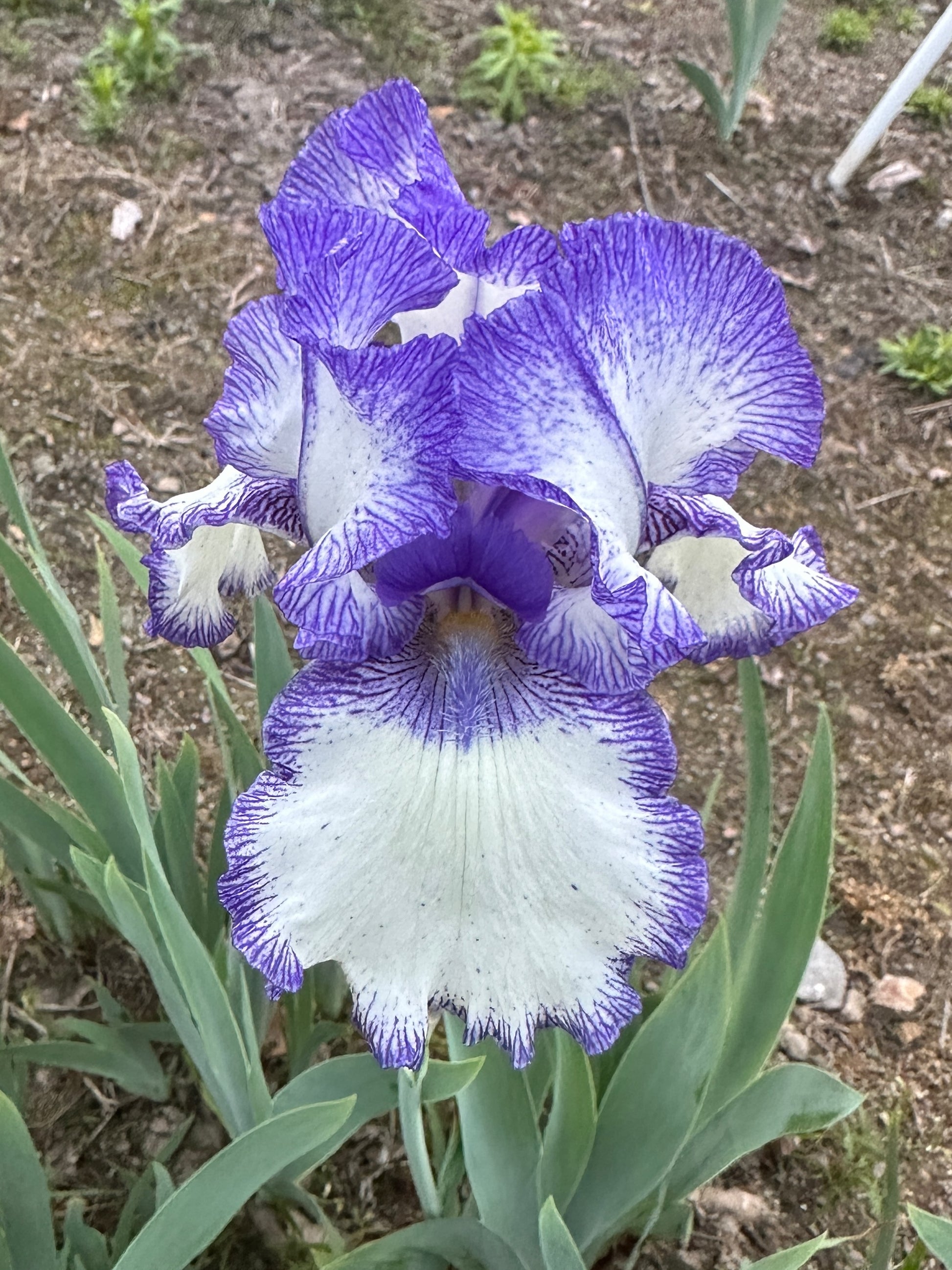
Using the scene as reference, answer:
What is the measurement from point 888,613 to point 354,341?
1784mm

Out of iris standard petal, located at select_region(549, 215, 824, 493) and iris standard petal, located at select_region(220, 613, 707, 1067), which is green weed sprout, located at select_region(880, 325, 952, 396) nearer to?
iris standard petal, located at select_region(549, 215, 824, 493)

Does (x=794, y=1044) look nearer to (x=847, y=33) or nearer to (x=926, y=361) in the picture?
(x=926, y=361)

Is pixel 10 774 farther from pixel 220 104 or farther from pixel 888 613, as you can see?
pixel 220 104

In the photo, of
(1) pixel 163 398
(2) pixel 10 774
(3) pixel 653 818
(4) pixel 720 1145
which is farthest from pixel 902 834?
(1) pixel 163 398

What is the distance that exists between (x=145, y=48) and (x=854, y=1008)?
2.90 metres

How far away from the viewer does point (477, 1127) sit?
1041 mm

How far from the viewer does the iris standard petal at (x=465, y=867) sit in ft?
2.63

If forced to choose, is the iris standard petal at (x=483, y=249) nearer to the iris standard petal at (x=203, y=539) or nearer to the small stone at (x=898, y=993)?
the iris standard petal at (x=203, y=539)

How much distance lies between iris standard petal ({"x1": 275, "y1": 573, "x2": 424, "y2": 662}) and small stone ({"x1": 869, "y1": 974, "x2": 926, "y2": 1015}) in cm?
130

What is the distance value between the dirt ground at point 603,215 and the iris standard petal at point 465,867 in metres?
0.79

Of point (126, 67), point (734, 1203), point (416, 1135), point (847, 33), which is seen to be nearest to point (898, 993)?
point (734, 1203)

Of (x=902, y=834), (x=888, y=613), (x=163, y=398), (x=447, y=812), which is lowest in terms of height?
(x=163, y=398)

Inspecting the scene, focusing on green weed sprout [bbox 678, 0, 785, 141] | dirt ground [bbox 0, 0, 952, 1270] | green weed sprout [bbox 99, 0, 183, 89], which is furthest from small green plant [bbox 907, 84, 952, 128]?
green weed sprout [bbox 99, 0, 183, 89]

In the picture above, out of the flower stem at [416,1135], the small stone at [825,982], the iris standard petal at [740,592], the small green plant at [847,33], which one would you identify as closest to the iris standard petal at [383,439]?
the iris standard petal at [740,592]
